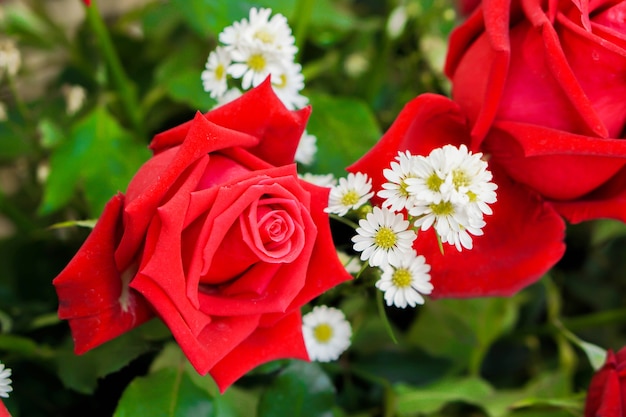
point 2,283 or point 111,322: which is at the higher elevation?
point 111,322

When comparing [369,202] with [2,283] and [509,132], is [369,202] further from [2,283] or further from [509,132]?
[2,283]

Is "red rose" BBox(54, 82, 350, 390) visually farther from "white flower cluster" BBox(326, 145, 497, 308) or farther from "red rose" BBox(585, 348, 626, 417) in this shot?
"red rose" BBox(585, 348, 626, 417)

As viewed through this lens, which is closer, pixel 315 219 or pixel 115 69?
pixel 315 219

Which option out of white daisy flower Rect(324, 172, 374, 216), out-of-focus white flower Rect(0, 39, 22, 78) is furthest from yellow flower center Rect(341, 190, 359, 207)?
out-of-focus white flower Rect(0, 39, 22, 78)

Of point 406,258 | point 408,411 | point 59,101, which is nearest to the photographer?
point 406,258

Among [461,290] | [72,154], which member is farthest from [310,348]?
[72,154]

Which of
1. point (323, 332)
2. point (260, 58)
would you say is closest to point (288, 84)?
point (260, 58)

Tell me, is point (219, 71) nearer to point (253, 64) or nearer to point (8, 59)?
point (253, 64)
